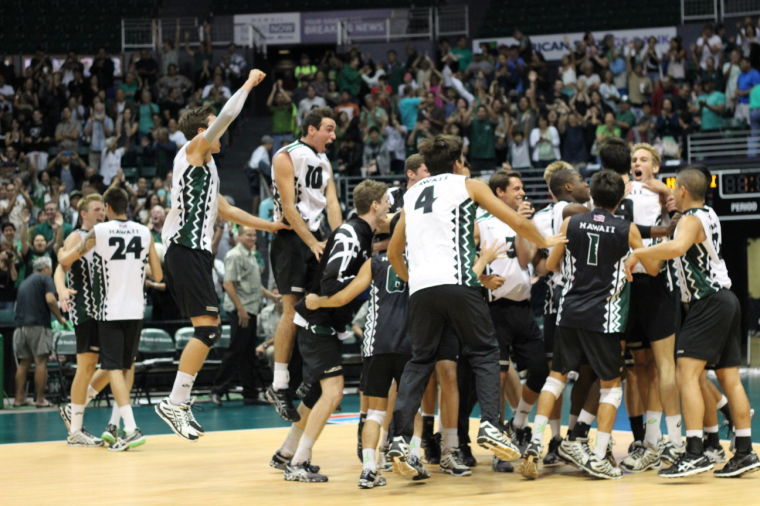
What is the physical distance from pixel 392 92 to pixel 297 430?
17.0 m

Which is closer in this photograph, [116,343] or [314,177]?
[314,177]

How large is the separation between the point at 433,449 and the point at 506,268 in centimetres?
155

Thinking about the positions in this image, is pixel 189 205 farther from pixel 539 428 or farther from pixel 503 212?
pixel 539 428

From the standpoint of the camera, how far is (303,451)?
8156 mm

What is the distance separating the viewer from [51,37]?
30.9 metres

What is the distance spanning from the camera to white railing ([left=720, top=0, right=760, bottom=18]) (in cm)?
2650

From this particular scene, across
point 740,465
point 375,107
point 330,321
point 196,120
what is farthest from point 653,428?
point 375,107

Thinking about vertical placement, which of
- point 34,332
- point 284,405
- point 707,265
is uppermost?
point 707,265

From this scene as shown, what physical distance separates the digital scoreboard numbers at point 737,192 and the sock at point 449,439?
10.2 meters

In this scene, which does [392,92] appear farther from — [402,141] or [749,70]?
[749,70]

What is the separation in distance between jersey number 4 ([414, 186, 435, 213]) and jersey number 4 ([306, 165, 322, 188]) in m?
1.81

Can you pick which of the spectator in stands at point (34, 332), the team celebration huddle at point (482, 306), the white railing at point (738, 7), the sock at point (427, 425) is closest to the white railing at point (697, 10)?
the white railing at point (738, 7)

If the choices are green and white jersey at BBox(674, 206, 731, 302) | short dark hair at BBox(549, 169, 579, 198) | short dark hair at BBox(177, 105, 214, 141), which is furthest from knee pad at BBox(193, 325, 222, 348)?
green and white jersey at BBox(674, 206, 731, 302)

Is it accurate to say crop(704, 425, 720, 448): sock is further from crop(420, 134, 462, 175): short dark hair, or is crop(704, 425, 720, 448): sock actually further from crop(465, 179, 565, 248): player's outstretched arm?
crop(420, 134, 462, 175): short dark hair
